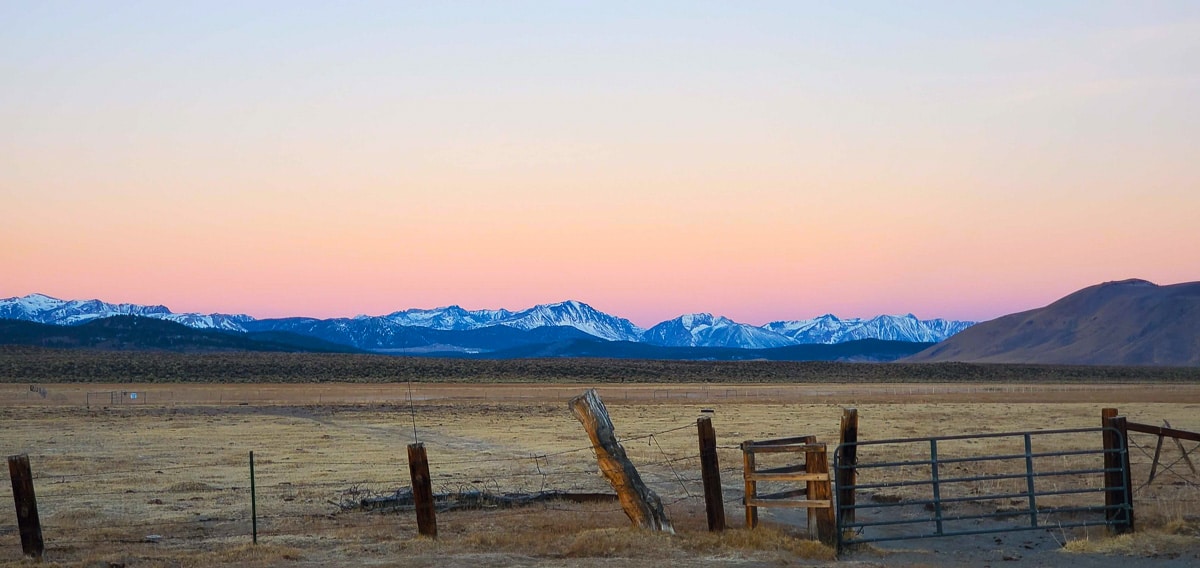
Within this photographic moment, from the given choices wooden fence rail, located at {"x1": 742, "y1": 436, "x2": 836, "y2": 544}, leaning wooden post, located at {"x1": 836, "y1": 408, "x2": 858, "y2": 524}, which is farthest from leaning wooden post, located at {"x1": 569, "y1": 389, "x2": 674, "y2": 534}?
leaning wooden post, located at {"x1": 836, "y1": 408, "x2": 858, "y2": 524}

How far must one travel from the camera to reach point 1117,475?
16.8 m

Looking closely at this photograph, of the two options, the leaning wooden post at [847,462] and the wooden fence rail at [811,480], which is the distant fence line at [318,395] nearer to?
the wooden fence rail at [811,480]

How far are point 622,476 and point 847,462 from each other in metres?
3.22

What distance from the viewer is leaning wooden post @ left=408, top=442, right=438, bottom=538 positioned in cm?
1555

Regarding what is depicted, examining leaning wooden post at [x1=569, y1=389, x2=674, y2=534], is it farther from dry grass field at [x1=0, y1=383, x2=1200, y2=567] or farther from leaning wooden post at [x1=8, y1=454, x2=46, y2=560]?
leaning wooden post at [x1=8, y1=454, x2=46, y2=560]

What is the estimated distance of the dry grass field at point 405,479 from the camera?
603 inches

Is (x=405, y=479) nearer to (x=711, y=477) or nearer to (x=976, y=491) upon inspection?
(x=711, y=477)

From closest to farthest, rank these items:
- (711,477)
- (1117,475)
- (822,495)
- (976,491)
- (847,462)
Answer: (822,495), (711,477), (847,462), (1117,475), (976,491)

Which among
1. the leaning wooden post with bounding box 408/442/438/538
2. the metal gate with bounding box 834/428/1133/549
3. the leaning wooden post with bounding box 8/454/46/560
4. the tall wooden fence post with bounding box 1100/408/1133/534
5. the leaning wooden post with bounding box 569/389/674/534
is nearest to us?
the leaning wooden post with bounding box 8/454/46/560

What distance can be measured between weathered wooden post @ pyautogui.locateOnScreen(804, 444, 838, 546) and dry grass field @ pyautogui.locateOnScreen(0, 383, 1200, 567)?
0.42 metres

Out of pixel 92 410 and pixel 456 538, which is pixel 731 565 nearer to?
pixel 456 538

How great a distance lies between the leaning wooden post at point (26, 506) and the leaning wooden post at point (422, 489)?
490cm

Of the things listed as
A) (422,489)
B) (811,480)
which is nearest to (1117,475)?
(811,480)

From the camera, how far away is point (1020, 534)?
1752 cm
